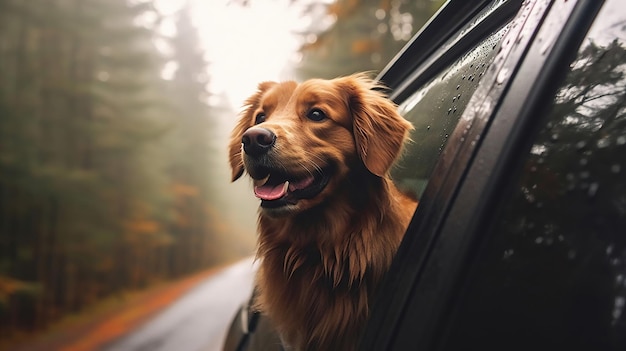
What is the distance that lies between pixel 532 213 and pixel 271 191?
123 cm

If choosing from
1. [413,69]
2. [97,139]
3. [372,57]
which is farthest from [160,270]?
[413,69]

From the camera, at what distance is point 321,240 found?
2.07 metres

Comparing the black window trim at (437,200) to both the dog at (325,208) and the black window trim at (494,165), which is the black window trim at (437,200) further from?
the dog at (325,208)

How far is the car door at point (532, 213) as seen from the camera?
35.6 inches

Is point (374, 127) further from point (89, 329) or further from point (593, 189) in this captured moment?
point (89, 329)

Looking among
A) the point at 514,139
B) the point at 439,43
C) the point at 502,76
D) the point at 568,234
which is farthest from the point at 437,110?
the point at 568,234

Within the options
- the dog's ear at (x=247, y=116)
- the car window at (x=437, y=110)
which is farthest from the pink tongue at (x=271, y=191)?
the dog's ear at (x=247, y=116)

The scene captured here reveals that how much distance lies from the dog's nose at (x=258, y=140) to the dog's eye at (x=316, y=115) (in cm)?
34

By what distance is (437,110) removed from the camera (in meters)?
2.02

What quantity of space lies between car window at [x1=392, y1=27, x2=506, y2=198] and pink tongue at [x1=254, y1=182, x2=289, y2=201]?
1.81 feet

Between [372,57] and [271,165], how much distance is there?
7.04 metres

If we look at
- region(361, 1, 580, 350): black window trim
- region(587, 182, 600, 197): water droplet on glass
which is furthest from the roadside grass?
region(587, 182, 600, 197): water droplet on glass

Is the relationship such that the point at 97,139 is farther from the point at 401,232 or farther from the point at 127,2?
the point at 401,232

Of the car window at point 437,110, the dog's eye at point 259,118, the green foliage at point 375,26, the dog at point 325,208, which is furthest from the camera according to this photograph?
the green foliage at point 375,26
